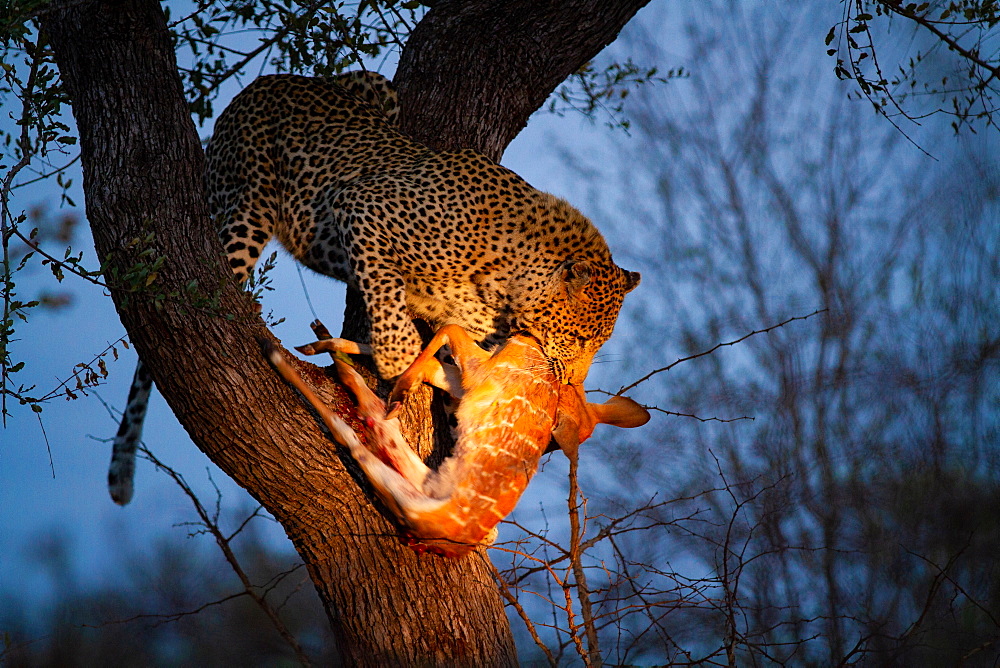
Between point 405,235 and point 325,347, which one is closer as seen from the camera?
point 325,347

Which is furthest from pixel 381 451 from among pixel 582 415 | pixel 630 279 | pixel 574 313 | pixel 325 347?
pixel 630 279

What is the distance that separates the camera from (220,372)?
356cm

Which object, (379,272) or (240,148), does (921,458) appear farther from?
(240,148)

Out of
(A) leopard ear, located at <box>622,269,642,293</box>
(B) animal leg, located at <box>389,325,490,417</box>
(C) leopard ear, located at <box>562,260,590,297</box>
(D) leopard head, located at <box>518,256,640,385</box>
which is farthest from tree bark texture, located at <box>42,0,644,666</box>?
(A) leopard ear, located at <box>622,269,642,293</box>

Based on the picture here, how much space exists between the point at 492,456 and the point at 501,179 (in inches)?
64.3

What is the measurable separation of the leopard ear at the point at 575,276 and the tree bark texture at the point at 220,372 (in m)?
1.06

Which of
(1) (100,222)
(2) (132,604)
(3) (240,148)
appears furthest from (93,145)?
(2) (132,604)

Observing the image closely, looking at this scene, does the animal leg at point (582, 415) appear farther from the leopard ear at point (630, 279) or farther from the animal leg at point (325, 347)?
the animal leg at point (325, 347)

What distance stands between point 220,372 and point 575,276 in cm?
177

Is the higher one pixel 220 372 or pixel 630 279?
pixel 630 279

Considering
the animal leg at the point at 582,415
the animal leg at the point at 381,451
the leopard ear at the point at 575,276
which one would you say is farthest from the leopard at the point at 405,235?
the animal leg at the point at 381,451

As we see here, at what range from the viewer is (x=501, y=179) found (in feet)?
15.3

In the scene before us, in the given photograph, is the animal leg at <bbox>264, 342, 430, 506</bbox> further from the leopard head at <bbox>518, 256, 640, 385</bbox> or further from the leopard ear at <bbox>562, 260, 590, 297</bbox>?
the leopard ear at <bbox>562, 260, 590, 297</bbox>

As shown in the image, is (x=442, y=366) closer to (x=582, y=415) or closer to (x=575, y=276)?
(x=582, y=415)
